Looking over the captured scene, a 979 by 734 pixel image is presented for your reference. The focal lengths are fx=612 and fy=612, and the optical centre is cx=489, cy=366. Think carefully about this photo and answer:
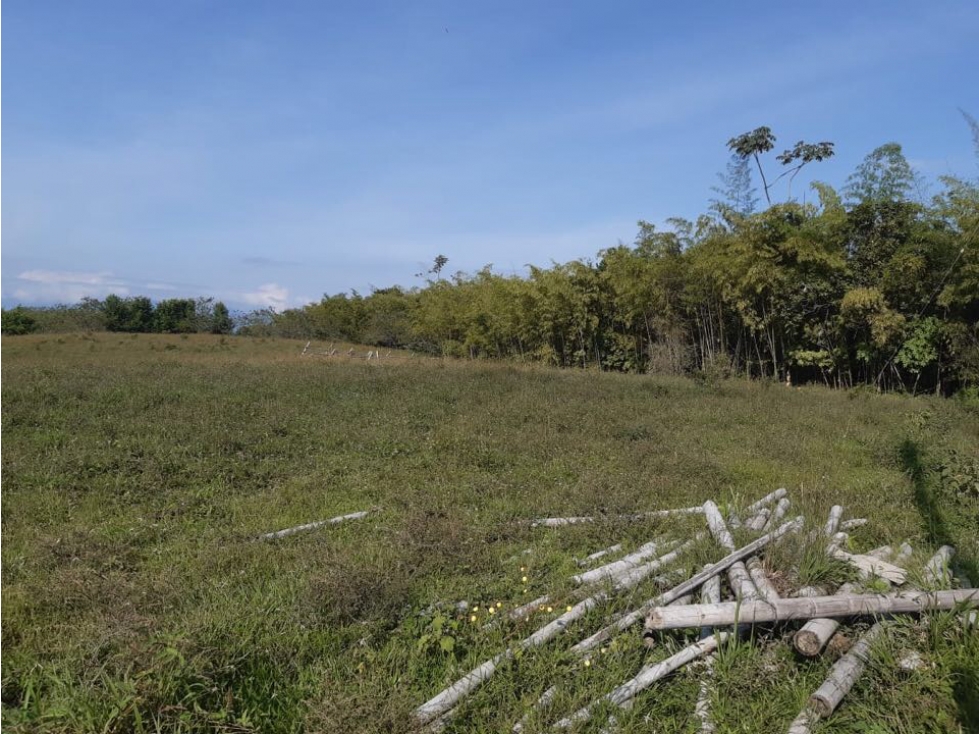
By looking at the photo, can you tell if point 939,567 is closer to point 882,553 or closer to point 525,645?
point 882,553

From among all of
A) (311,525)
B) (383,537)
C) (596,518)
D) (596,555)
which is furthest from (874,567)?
(311,525)

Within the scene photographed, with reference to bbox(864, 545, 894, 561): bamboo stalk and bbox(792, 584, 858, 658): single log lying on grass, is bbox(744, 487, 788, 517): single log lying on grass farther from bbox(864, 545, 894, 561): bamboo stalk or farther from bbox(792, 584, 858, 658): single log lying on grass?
bbox(792, 584, 858, 658): single log lying on grass

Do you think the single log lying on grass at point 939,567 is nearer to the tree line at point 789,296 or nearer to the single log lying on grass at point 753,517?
the single log lying on grass at point 753,517

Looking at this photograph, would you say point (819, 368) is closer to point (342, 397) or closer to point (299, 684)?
point (342, 397)

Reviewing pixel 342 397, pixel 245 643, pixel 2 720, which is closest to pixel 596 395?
pixel 342 397

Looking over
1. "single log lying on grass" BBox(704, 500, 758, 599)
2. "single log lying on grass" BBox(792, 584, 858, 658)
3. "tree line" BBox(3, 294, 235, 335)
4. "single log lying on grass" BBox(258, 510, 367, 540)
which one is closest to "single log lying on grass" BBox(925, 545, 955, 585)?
"single log lying on grass" BBox(792, 584, 858, 658)

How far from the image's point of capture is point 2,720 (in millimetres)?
2041

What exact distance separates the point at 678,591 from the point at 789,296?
11762 millimetres

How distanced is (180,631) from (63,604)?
37.9 inches

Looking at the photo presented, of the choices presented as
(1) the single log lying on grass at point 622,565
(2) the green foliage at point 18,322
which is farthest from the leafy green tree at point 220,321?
(1) the single log lying on grass at point 622,565

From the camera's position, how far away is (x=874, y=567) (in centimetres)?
314

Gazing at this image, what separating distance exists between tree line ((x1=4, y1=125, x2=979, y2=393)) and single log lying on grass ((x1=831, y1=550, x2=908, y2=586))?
6357 mm

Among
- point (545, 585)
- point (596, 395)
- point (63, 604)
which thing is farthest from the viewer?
point (596, 395)

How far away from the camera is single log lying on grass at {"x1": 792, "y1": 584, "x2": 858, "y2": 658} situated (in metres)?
2.47
